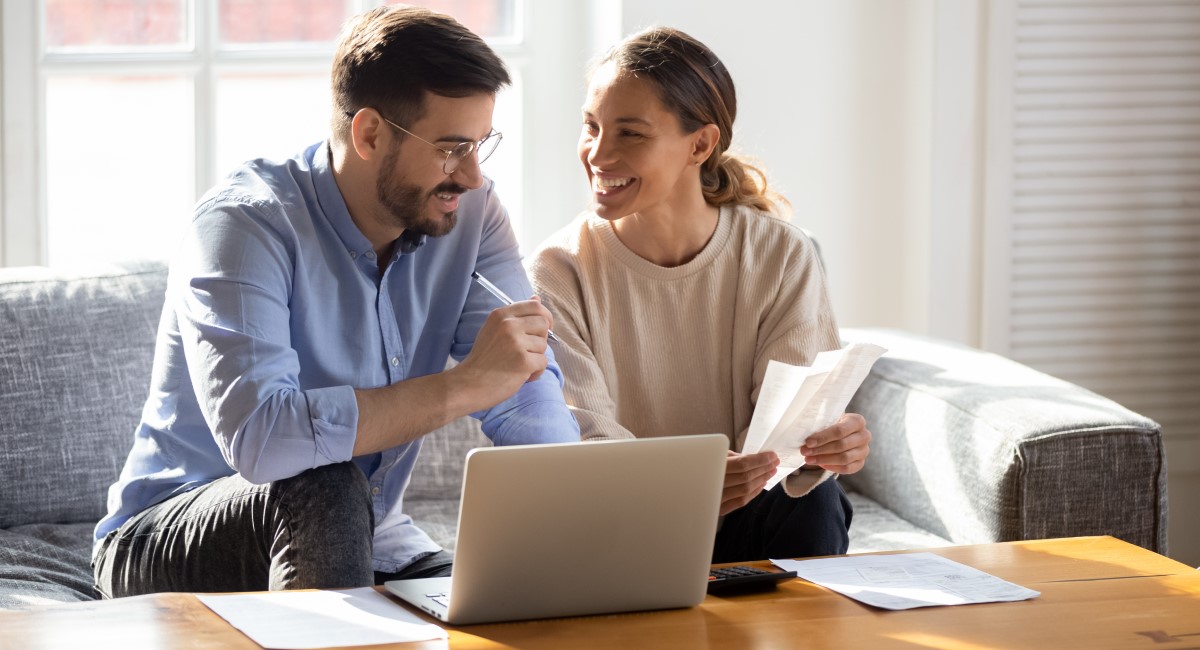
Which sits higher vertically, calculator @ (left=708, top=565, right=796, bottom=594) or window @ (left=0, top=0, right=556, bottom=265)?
window @ (left=0, top=0, right=556, bottom=265)

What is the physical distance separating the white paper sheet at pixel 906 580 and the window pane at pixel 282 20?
1.76m

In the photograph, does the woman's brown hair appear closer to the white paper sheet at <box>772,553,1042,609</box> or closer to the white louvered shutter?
the white paper sheet at <box>772,553,1042,609</box>

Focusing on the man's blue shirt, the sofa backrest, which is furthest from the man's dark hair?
the sofa backrest

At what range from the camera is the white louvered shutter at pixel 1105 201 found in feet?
9.13

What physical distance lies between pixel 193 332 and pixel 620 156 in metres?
0.64

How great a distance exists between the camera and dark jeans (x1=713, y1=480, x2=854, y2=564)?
5.65 feet

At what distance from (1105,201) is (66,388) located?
2088 mm

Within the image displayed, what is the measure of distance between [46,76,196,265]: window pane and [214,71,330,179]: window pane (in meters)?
0.07

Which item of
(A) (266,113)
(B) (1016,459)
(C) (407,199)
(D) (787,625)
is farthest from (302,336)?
(A) (266,113)

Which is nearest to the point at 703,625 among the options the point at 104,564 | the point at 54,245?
the point at 104,564

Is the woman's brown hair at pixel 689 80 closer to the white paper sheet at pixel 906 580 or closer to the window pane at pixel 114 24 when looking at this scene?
the white paper sheet at pixel 906 580

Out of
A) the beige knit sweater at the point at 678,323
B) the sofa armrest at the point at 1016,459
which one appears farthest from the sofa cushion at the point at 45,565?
the sofa armrest at the point at 1016,459

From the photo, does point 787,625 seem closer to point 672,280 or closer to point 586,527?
point 586,527

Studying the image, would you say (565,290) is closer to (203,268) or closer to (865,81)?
(203,268)
